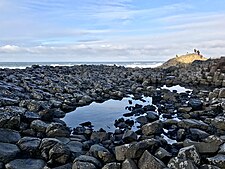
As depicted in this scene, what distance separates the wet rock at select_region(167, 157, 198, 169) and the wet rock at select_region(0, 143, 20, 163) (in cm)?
246

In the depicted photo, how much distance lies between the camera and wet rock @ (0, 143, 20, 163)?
4.46 meters

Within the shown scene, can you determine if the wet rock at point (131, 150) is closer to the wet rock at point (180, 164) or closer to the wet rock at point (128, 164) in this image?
the wet rock at point (128, 164)

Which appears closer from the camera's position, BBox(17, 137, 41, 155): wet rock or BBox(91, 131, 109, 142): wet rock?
BBox(17, 137, 41, 155): wet rock

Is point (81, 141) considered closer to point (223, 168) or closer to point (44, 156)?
point (44, 156)

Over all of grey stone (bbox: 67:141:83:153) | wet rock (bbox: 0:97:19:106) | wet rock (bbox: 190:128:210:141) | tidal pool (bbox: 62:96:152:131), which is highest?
wet rock (bbox: 0:97:19:106)

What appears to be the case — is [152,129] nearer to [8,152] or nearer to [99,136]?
[99,136]

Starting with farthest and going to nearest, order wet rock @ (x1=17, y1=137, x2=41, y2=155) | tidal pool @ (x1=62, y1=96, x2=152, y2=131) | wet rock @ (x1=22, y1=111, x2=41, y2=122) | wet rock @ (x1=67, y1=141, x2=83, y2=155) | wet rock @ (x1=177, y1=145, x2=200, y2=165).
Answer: tidal pool @ (x1=62, y1=96, x2=152, y2=131)
wet rock @ (x1=22, y1=111, x2=41, y2=122)
wet rock @ (x1=67, y1=141, x2=83, y2=155)
wet rock @ (x1=17, y1=137, x2=41, y2=155)
wet rock @ (x1=177, y1=145, x2=200, y2=165)

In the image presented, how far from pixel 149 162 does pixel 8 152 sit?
2.26m

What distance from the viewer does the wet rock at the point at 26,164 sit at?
4.33 metres

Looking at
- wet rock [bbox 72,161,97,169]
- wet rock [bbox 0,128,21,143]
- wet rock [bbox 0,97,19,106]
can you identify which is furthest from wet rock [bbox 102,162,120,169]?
wet rock [bbox 0,97,19,106]

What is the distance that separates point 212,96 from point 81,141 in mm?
6509

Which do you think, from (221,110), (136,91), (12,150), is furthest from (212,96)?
(12,150)

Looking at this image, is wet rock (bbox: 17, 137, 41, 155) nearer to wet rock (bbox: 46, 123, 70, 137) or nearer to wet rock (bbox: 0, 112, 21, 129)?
wet rock (bbox: 46, 123, 70, 137)

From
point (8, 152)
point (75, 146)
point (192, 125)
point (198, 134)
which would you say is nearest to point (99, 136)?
point (75, 146)
